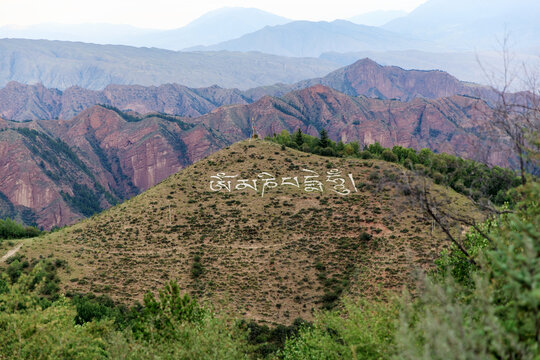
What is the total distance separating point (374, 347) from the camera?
52.2 feet

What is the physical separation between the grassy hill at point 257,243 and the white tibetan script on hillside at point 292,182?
38cm

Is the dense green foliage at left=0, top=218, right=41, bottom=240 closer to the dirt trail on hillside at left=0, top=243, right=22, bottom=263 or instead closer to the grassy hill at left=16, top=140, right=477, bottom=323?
the dirt trail on hillside at left=0, top=243, right=22, bottom=263

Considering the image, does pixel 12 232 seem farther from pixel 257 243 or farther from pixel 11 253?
pixel 257 243

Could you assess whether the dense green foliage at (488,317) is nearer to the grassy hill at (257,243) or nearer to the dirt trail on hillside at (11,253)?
the grassy hill at (257,243)

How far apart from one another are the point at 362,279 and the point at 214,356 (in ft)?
104

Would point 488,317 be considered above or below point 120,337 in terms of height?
above

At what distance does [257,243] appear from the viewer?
55.4m

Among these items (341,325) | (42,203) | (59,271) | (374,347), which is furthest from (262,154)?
(42,203)

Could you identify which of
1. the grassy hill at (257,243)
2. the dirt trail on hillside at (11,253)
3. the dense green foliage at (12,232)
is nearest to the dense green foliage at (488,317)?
the grassy hill at (257,243)

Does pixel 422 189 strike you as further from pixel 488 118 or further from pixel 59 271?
pixel 59 271

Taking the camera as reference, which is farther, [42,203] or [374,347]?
[42,203]

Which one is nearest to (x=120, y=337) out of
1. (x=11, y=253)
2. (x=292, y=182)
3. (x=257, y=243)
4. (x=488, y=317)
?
(x=488, y=317)

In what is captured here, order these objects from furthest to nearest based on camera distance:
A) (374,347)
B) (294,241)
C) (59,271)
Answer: (294,241), (59,271), (374,347)

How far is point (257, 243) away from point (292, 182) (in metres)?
16.5
